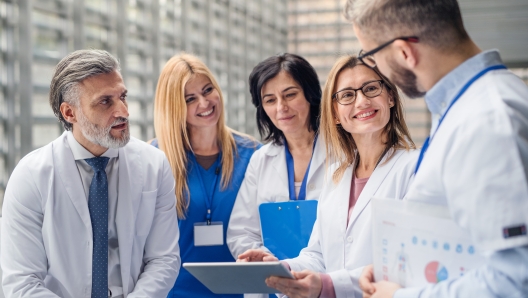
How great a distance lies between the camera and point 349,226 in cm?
171

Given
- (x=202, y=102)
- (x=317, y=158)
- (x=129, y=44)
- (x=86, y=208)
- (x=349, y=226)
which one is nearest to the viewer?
(x=349, y=226)

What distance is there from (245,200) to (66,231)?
930 millimetres

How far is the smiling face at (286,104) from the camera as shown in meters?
2.50

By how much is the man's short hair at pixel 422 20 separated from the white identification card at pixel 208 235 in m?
1.65

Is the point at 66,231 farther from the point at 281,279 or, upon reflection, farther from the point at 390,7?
the point at 390,7

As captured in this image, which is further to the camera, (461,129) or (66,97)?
(66,97)

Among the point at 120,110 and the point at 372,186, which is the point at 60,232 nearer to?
the point at 120,110

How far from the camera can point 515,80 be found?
42.4 inches

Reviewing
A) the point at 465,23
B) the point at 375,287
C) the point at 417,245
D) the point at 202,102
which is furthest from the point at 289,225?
the point at 465,23

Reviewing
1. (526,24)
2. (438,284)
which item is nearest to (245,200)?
(438,284)

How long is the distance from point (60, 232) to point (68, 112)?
0.49m

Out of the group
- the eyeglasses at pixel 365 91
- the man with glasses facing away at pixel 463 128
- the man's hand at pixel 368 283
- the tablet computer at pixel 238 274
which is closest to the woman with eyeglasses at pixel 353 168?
the eyeglasses at pixel 365 91

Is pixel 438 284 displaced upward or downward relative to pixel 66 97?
downward

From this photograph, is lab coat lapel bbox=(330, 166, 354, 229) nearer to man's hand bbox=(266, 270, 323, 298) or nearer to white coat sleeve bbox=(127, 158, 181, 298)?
man's hand bbox=(266, 270, 323, 298)
